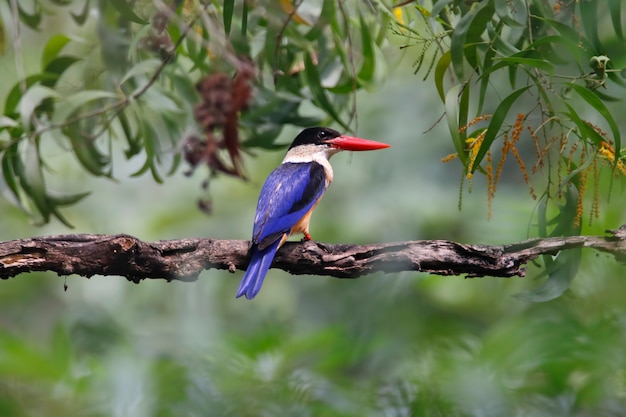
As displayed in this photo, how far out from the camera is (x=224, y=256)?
2.98 m

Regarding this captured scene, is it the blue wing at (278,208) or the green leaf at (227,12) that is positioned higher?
the green leaf at (227,12)

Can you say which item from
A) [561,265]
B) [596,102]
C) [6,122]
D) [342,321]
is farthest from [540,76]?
[342,321]

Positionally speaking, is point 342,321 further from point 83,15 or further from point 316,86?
point 83,15

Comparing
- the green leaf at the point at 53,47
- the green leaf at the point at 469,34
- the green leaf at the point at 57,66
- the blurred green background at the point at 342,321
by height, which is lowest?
the blurred green background at the point at 342,321

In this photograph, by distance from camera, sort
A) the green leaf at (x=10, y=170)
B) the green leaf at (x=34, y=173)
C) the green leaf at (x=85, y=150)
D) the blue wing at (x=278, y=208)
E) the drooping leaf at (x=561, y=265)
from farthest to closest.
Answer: the green leaf at (x=85, y=150)
the green leaf at (x=10, y=170)
the green leaf at (x=34, y=173)
the blue wing at (x=278, y=208)
the drooping leaf at (x=561, y=265)

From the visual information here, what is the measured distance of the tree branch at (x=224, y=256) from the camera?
267 centimetres

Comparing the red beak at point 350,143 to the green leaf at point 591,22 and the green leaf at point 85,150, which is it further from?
the green leaf at point 591,22

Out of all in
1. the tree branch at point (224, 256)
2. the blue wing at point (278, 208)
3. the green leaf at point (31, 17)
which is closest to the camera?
the tree branch at point (224, 256)

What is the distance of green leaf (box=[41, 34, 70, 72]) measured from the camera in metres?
3.82

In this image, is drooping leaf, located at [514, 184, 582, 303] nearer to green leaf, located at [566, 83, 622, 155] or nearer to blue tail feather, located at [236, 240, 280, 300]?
green leaf, located at [566, 83, 622, 155]

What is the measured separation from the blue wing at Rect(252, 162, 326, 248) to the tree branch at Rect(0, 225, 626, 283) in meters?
0.38

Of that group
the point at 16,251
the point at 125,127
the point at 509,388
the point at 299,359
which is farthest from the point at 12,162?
the point at 509,388

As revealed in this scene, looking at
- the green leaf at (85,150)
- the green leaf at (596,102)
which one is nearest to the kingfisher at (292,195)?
the green leaf at (85,150)

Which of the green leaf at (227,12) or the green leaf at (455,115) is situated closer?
the green leaf at (455,115)
